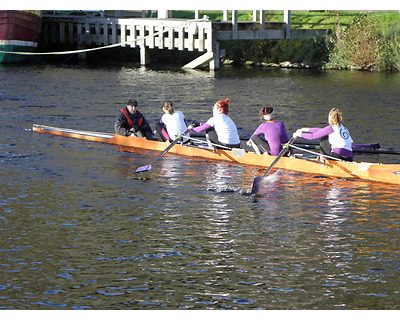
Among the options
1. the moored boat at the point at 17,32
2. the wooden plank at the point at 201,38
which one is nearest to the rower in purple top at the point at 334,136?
the wooden plank at the point at 201,38

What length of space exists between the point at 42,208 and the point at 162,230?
10.0ft

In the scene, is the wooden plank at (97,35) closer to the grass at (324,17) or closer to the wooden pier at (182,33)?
the wooden pier at (182,33)

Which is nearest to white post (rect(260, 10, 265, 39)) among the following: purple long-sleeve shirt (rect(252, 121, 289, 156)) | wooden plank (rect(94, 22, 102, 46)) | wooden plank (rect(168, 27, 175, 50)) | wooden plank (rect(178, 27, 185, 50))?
wooden plank (rect(178, 27, 185, 50))

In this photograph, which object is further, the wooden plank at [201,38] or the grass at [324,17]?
the grass at [324,17]

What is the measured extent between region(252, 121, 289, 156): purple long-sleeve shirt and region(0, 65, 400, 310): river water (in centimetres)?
80

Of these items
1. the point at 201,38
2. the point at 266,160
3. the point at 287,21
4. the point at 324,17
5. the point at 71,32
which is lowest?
the point at 266,160

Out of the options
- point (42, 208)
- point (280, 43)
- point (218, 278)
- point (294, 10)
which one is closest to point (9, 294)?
point (218, 278)

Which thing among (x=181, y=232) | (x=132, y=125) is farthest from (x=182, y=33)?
(x=181, y=232)

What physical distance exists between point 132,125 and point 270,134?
5.66 meters

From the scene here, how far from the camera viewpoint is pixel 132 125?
25.1 metres

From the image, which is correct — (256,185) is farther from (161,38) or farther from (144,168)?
(161,38)

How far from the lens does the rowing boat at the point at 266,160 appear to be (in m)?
19.7

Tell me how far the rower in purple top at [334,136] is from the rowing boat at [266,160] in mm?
288
